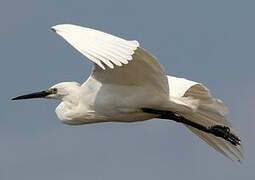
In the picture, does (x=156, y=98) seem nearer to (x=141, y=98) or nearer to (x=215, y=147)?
(x=141, y=98)

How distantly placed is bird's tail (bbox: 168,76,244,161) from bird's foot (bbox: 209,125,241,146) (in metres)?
0.09

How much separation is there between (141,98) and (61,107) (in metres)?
1.62

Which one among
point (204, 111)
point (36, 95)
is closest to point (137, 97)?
point (204, 111)

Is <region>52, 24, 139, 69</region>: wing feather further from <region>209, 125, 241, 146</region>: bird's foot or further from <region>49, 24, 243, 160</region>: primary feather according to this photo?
<region>209, 125, 241, 146</region>: bird's foot

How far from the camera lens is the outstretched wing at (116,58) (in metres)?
18.7

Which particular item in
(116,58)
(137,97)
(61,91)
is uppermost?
(116,58)

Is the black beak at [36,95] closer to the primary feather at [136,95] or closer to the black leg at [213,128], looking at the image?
the primary feather at [136,95]

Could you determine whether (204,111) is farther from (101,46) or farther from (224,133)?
(101,46)

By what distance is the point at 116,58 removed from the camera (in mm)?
18562

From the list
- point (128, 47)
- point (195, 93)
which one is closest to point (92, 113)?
point (195, 93)

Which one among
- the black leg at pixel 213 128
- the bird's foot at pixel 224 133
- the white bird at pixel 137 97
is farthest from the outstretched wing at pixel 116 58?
the bird's foot at pixel 224 133

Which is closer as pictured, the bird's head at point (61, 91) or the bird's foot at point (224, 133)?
the bird's head at point (61, 91)

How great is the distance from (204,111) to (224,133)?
1.69 ft

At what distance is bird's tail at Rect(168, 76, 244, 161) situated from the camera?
71.0ft
